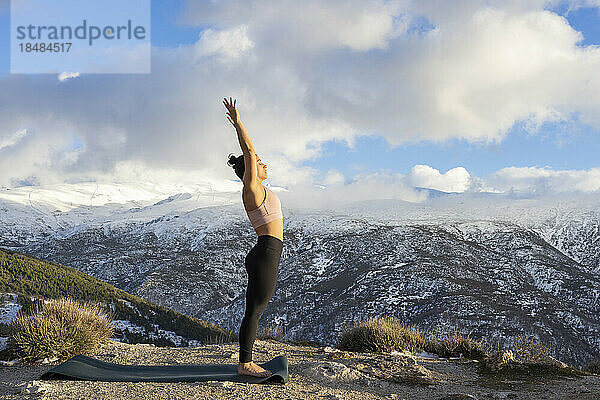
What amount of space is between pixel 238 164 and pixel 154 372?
313 cm

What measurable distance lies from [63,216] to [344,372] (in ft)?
591

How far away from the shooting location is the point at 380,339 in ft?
31.1

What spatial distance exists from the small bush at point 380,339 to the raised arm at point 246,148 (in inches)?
206

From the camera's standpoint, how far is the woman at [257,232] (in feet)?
18.8

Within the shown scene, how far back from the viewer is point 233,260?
7162cm

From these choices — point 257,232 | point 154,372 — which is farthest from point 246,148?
point 154,372

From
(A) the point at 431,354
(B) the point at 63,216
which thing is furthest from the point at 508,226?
(B) the point at 63,216

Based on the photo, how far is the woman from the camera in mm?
5719

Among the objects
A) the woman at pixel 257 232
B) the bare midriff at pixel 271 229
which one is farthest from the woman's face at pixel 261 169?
the bare midriff at pixel 271 229

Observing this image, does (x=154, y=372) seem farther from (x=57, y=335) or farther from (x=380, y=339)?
(x=380, y=339)

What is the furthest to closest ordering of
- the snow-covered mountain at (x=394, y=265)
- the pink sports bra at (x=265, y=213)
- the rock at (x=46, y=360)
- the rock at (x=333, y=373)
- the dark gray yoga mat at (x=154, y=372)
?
1. the snow-covered mountain at (x=394, y=265)
2. the rock at (x=46, y=360)
3. the rock at (x=333, y=373)
4. the dark gray yoga mat at (x=154, y=372)
5. the pink sports bra at (x=265, y=213)

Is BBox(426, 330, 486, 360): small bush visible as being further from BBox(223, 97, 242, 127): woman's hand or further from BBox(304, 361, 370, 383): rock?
BBox(223, 97, 242, 127): woman's hand

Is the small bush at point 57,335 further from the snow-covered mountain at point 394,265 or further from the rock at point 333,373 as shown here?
the snow-covered mountain at point 394,265

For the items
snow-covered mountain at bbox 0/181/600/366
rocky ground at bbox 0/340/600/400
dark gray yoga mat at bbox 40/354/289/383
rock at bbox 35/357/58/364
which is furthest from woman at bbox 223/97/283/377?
snow-covered mountain at bbox 0/181/600/366
